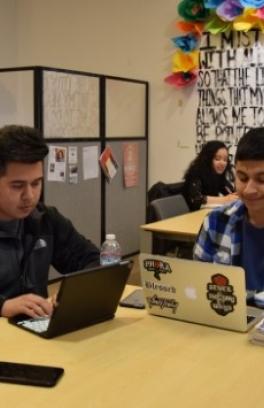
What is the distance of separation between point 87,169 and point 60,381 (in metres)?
3.56

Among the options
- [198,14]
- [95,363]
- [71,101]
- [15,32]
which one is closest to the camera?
[95,363]

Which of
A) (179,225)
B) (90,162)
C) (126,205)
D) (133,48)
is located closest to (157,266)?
(179,225)

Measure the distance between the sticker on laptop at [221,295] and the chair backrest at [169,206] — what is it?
2165 millimetres

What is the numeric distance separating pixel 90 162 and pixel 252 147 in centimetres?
310

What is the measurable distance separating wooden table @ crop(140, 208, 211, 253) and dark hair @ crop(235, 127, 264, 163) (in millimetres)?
1481

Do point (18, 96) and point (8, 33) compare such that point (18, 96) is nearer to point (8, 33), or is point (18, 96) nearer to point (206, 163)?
point (206, 163)

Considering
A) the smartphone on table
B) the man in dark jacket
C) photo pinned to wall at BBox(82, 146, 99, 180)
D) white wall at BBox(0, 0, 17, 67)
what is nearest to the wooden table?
photo pinned to wall at BBox(82, 146, 99, 180)

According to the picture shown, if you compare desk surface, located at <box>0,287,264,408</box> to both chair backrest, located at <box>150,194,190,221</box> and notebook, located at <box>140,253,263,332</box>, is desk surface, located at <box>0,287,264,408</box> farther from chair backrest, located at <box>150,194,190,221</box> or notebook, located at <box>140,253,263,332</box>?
chair backrest, located at <box>150,194,190,221</box>

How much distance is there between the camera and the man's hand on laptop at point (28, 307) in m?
1.55

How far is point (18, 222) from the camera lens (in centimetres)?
182

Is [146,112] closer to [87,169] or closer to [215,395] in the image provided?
[87,169]

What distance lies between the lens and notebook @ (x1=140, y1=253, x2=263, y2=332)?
1439mm

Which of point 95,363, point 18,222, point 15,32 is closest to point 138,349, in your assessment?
point 95,363

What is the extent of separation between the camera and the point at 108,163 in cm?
491
